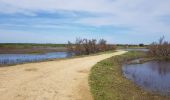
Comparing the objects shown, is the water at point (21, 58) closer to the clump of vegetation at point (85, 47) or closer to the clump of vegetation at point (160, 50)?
the clump of vegetation at point (85, 47)

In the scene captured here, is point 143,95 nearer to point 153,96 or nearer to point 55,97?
point 153,96

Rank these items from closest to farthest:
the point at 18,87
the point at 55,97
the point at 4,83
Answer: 1. the point at 55,97
2. the point at 18,87
3. the point at 4,83

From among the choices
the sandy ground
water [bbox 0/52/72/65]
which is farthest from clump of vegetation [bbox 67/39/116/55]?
the sandy ground

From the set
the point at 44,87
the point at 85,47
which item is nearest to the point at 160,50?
the point at 85,47

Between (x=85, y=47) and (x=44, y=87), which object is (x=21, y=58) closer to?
(x=85, y=47)

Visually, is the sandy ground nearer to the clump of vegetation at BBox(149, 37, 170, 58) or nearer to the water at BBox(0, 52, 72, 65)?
the water at BBox(0, 52, 72, 65)

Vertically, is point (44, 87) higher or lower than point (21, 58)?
higher

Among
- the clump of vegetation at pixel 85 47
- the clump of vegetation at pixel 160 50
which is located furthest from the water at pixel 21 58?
the clump of vegetation at pixel 160 50

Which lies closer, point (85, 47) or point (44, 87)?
point (44, 87)

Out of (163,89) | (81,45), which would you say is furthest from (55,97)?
(81,45)

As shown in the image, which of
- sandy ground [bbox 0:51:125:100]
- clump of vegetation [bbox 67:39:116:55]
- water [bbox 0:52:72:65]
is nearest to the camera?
sandy ground [bbox 0:51:125:100]

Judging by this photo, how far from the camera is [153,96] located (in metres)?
16.4

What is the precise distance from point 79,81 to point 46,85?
102 inches

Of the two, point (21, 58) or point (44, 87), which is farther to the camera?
point (21, 58)
